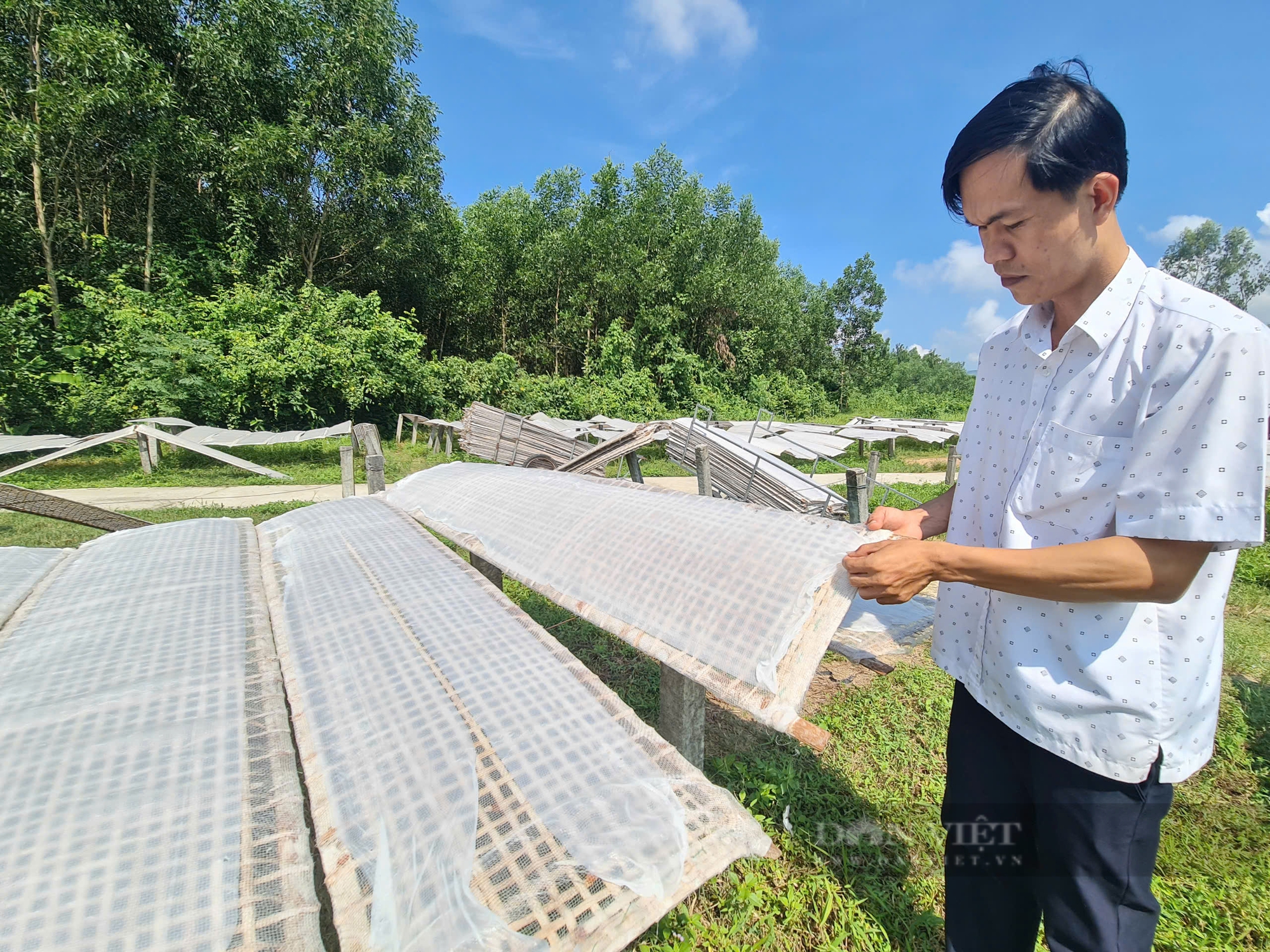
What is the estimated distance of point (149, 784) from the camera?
1031 mm

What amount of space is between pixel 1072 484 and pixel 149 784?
180cm

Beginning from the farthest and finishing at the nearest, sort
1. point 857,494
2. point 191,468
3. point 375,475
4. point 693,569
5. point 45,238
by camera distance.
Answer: point 45,238 → point 191,468 → point 857,494 → point 375,475 → point 693,569

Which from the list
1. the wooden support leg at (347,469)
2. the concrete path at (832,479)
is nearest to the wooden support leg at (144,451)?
the wooden support leg at (347,469)

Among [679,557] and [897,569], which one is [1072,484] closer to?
[897,569]

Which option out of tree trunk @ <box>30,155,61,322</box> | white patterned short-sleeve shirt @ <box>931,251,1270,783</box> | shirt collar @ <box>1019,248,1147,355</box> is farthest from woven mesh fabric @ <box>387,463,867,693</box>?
tree trunk @ <box>30,155,61,322</box>

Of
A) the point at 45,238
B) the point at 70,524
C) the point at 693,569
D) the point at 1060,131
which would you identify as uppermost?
the point at 45,238

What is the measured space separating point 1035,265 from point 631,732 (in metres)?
1.25

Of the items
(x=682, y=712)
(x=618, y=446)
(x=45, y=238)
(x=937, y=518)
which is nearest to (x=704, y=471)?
(x=618, y=446)

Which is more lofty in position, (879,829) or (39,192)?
(39,192)

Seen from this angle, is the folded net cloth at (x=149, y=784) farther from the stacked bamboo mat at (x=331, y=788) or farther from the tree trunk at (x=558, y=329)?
the tree trunk at (x=558, y=329)

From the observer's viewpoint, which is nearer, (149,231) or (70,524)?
(70,524)

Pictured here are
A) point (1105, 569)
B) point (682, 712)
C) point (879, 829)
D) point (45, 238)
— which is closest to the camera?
point (1105, 569)

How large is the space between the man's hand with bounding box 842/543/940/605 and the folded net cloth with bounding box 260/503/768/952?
503mm

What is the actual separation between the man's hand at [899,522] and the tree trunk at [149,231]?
641 inches
